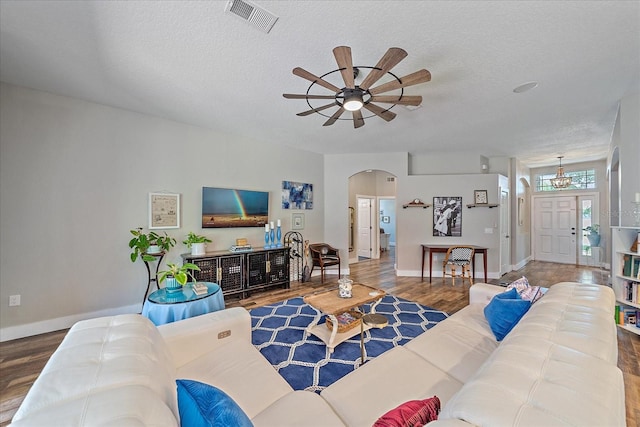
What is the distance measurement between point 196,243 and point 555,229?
942 cm

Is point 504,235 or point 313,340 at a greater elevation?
point 504,235

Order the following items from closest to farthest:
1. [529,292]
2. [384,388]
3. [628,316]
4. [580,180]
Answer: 1. [384,388]
2. [529,292]
3. [628,316]
4. [580,180]

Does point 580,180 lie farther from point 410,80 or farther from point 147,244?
point 147,244

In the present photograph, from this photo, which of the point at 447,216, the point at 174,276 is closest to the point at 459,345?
the point at 174,276

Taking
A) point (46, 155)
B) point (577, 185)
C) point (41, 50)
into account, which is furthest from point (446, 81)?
point (577, 185)

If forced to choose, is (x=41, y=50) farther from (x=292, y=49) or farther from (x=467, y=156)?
(x=467, y=156)

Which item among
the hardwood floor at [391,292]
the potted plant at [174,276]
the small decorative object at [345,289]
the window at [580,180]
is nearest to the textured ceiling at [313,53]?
the potted plant at [174,276]

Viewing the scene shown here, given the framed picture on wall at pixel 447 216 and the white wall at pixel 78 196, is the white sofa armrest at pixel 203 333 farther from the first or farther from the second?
the framed picture on wall at pixel 447 216

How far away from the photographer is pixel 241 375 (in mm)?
1515

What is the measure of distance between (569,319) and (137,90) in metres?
4.17

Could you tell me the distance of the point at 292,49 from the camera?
7.06ft

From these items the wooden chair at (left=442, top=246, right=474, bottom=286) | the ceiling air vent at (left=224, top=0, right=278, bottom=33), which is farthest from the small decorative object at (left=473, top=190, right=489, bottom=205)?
the ceiling air vent at (left=224, top=0, right=278, bottom=33)

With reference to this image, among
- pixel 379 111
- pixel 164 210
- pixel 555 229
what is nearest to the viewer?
pixel 379 111

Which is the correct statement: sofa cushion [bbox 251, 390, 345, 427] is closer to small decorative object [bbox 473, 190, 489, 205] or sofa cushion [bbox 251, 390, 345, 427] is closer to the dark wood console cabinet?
the dark wood console cabinet
